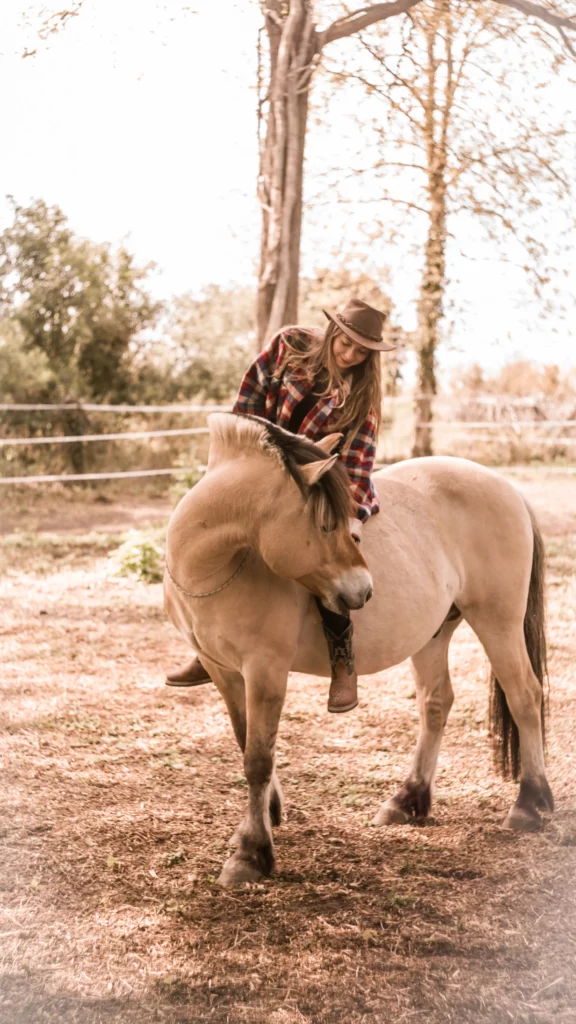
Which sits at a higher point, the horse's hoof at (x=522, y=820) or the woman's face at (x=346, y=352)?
the woman's face at (x=346, y=352)

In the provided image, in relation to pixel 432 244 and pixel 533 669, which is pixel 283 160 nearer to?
pixel 432 244

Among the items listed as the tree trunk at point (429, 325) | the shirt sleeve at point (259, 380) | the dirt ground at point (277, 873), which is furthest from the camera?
the tree trunk at point (429, 325)

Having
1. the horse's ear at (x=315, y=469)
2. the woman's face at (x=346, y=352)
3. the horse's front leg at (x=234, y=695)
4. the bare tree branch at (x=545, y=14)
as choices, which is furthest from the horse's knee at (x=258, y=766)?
the bare tree branch at (x=545, y=14)

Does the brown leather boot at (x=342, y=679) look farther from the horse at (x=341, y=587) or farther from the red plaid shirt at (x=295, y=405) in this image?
the red plaid shirt at (x=295, y=405)

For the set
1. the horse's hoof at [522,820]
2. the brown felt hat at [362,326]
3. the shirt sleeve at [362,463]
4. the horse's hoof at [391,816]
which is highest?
the brown felt hat at [362,326]

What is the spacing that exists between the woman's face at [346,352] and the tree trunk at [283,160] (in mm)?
2761

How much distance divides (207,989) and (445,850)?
1.12 m

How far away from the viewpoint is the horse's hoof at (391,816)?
3.25 m

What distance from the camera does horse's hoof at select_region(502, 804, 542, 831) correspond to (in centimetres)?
312

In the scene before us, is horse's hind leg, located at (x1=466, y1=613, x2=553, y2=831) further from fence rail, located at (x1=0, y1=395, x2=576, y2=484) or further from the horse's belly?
fence rail, located at (x1=0, y1=395, x2=576, y2=484)

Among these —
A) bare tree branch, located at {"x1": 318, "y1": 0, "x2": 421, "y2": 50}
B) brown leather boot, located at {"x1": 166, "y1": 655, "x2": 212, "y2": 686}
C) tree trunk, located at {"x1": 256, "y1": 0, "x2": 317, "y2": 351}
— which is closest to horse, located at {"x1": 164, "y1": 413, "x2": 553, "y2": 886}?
brown leather boot, located at {"x1": 166, "y1": 655, "x2": 212, "y2": 686}

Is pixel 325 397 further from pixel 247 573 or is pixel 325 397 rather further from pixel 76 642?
pixel 76 642

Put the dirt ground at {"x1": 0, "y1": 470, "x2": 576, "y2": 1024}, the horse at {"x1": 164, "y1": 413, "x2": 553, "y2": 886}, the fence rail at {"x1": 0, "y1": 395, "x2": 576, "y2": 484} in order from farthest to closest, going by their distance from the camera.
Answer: the fence rail at {"x1": 0, "y1": 395, "x2": 576, "y2": 484} → the horse at {"x1": 164, "y1": 413, "x2": 553, "y2": 886} → the dirt ground at {"x1": 0, "y1": 470, "x2": 576, "y2": 1024}

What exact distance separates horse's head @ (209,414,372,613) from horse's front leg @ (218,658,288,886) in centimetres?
40
